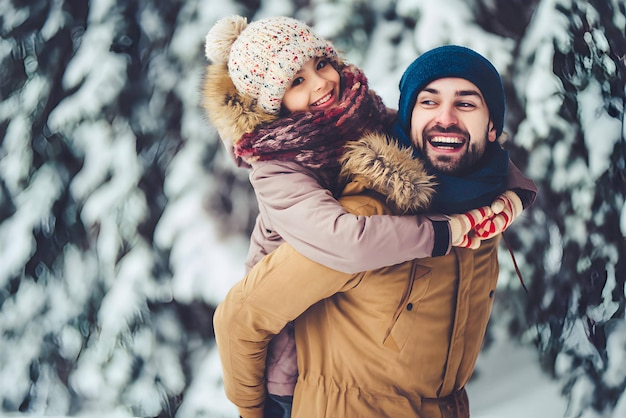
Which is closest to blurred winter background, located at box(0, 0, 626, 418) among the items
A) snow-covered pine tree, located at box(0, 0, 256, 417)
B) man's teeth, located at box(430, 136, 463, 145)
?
snow-covered pine tree, located at box(0, 0, 256, 417)

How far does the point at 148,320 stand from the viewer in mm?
1111

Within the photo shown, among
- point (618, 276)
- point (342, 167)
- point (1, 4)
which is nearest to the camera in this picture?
point (342, 167)

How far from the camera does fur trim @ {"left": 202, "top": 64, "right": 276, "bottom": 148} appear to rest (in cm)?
75

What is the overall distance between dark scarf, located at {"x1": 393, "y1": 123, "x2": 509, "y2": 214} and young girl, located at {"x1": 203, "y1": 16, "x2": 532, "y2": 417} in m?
0.03

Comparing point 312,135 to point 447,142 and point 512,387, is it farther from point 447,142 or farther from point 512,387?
point 512,387

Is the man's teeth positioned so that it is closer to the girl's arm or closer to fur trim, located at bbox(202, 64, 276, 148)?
the girl's arm

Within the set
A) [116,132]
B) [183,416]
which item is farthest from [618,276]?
[116,132]

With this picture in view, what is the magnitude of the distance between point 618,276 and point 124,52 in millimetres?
978

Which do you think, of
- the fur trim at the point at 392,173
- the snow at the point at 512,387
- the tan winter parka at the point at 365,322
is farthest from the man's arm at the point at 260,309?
the snow at the point at 512,387

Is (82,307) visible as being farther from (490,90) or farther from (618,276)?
(618,276)

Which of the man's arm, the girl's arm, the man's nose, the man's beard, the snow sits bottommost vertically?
the snow

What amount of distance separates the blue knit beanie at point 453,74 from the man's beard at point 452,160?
4 cm

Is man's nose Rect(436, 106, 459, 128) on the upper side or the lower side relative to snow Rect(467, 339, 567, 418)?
upper

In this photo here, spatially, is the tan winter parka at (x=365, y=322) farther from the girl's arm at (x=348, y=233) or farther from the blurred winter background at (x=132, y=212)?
the blurred winter background at (x=132, y=212)
